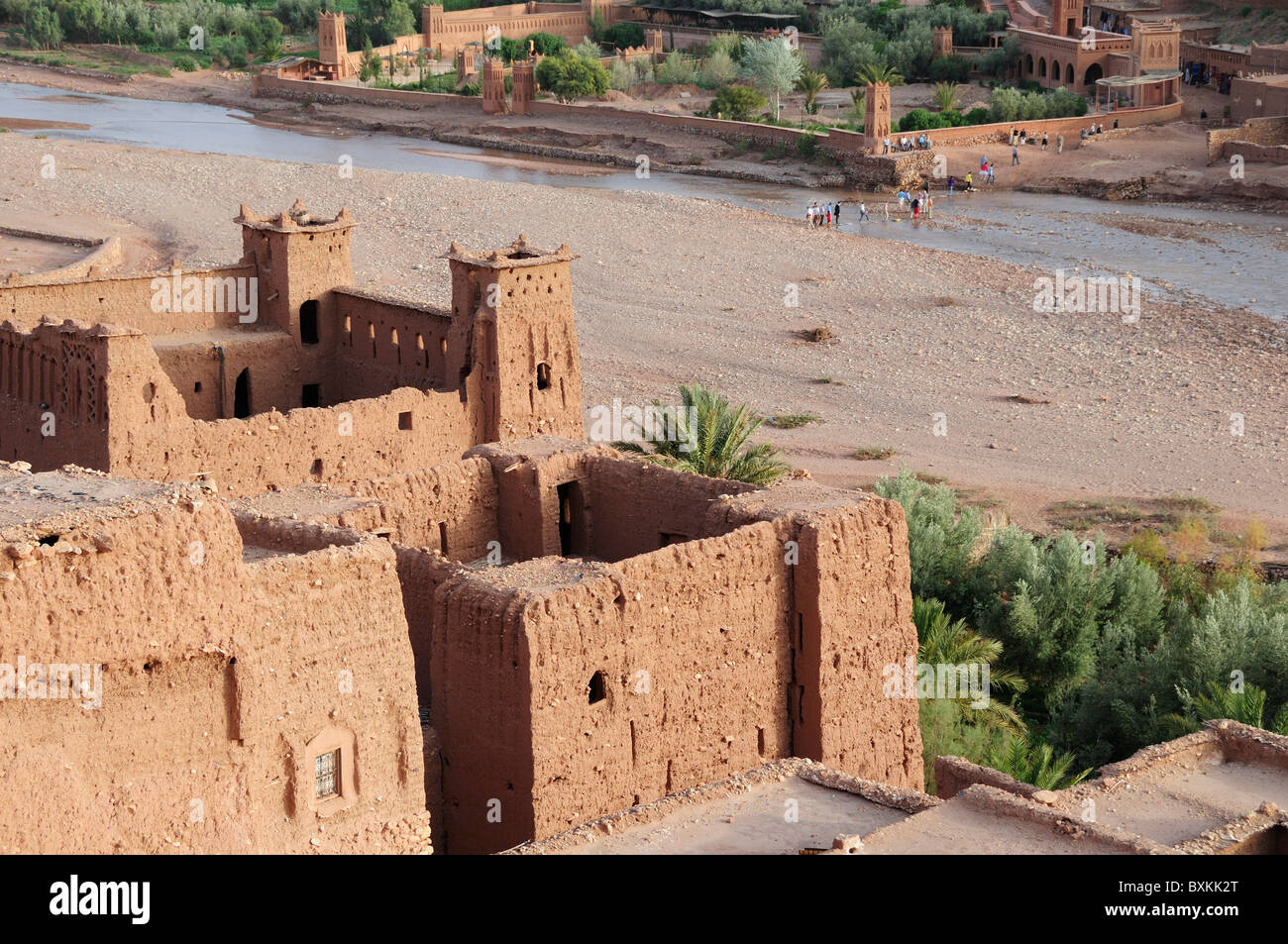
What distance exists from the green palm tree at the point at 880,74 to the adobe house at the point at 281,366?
177 feet

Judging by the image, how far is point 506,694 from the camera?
54.7 feet

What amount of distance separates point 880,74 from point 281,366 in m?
56.2

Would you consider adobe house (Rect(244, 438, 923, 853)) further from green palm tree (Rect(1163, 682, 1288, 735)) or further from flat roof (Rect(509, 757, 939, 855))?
green palm tree (Rect(1163, 682, 1288, 735))

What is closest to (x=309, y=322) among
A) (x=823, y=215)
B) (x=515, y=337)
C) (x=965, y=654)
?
(x=515, y=337)

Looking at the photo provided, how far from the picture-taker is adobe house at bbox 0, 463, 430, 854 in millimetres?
12492

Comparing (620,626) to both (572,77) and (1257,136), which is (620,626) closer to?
(1257,136)

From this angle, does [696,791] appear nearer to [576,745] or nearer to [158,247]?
[576,745]

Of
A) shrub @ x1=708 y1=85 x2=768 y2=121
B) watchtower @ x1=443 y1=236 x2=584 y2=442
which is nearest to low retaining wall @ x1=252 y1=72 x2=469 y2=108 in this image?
shrub @ x1=708 y1=85 x2=768 y2=121

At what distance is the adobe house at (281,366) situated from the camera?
73.2 ft

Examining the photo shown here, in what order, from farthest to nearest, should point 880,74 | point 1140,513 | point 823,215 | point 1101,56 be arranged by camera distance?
point 880,74
point 1101,56
point 823,215
point 1140,513

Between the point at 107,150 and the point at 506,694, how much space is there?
52.9 meters

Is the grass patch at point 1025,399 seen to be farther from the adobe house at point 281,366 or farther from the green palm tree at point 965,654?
the green palm tree at point 965,654

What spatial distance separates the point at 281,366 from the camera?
1049 inches
